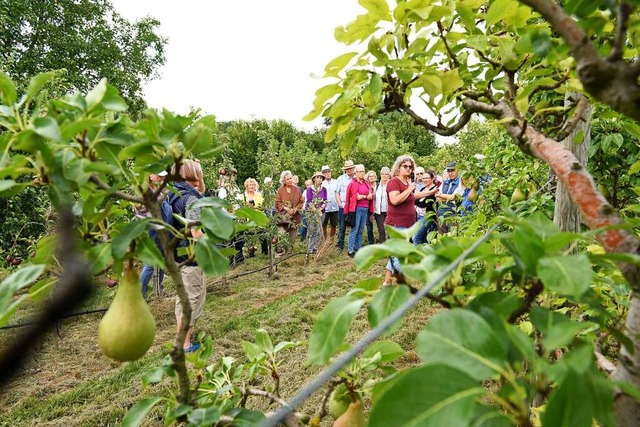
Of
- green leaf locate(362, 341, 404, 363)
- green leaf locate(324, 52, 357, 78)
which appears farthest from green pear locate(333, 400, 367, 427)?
green leaf locate(324, 52, 357, 78)

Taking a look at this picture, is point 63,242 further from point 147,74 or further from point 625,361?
point 147,74

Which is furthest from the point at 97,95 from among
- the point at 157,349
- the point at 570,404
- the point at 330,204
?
the point at 330,204

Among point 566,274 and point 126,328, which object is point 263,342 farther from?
point 566,274

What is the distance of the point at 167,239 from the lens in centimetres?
85

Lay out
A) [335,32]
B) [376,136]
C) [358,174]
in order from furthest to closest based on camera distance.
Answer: [358,174], [376,136], [335,32]

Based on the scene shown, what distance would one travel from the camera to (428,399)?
397 mm

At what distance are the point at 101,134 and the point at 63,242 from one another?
22 cm

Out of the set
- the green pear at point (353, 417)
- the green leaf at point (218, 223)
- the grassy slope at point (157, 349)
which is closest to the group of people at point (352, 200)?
the grassy slope at point (157, 349)

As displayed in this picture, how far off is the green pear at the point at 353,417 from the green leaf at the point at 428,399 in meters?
0.66

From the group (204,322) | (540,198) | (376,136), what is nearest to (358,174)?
(204,322)

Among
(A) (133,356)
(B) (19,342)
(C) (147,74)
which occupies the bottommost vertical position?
(A) (133,356)

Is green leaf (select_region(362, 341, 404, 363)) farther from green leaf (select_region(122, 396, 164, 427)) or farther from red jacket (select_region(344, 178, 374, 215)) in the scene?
red jacket (select_region(344, 178, 374, 215))

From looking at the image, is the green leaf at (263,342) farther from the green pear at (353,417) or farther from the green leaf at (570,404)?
the green leaf at (570,404)

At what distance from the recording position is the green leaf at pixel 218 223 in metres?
0.82
